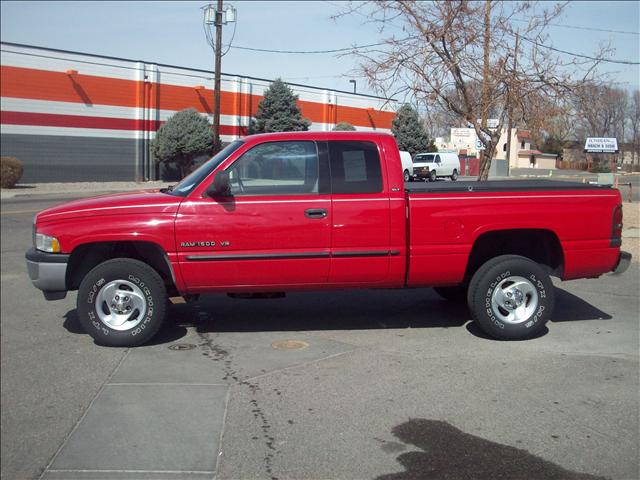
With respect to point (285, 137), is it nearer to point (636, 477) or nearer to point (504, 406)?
point (504, 406)

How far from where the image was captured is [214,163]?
21.3ft

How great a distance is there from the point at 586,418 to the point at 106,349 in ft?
13.7

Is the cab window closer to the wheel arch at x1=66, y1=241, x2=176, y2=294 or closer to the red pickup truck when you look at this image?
the red pickup truck

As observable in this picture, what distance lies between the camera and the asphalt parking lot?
4.00 metres

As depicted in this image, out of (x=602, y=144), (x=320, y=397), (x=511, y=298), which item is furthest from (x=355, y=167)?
(x=602, y=144)

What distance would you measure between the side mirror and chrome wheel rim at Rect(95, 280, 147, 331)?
115 centimetres

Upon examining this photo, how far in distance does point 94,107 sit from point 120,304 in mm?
31398

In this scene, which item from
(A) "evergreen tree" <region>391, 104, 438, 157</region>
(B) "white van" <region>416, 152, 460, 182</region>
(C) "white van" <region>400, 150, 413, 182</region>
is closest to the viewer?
(C) "white van" <region>400, 150, 413, 182</region>

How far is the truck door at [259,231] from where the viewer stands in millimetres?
6156

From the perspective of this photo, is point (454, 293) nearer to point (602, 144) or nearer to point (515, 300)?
point (515, 300)

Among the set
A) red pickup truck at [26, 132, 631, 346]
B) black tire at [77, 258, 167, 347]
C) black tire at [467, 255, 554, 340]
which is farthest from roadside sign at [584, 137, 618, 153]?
black tire at [77, 258, 167, 347]

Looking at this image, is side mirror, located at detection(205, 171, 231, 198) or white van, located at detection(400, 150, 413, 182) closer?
side mirror, located at detection(205, 171, 231, 198)

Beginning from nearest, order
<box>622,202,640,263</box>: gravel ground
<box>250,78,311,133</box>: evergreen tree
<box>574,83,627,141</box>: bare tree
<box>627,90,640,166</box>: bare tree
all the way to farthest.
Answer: <box>622,202,640,263</box>: gravel ground
<box>574,83,627,141</box>: bare tree
<box>627,90,640,166</box>: bare tree
<box>250,78,311,133</box>: evergreen tree

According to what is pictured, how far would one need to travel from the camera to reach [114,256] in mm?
6641
